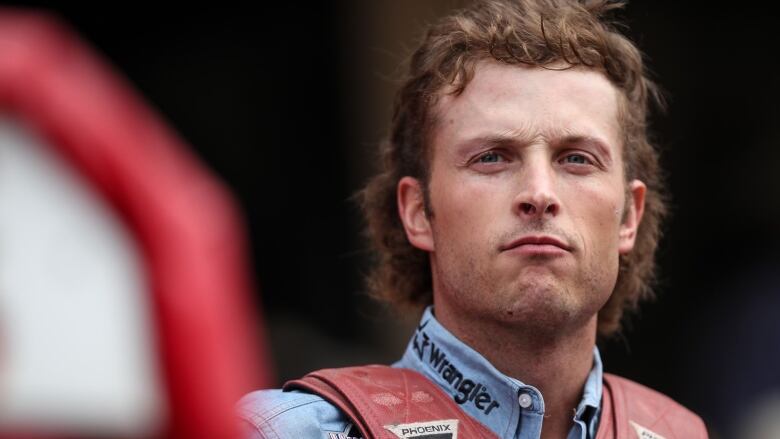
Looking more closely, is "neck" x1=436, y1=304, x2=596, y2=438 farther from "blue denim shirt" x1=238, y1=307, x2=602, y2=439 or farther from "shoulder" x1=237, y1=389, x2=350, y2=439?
"shoulder" x1=237, y1=389, x2=350, y2=439

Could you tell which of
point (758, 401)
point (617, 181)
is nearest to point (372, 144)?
point (758, 401)

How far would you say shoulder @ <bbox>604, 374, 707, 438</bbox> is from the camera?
3445 mm

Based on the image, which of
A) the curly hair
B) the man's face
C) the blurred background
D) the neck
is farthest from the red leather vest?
the blurred background

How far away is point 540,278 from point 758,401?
4536mm

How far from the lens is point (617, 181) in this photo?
3414mm

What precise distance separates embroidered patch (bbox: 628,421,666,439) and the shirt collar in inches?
4.1

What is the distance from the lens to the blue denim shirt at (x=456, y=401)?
10.1ft

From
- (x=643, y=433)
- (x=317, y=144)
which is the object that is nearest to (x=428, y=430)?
(x=643, y=433)

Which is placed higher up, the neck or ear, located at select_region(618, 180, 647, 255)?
ear, located at select_region(618, 180, 647, 255)

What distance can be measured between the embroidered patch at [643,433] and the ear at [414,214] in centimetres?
68

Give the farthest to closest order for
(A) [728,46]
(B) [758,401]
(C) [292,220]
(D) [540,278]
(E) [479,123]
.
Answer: (A) [728,46] < (C) [292,220] < (B) [758,401] < (E) [479,123] < (D) [540,278]

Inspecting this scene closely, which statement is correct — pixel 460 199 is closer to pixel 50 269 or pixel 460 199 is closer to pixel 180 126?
pixel 50 269

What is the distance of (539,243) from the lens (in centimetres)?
309

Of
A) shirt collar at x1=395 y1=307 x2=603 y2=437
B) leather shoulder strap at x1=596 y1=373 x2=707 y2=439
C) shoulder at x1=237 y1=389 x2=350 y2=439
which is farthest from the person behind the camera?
leather shoulder strap at x1=596 y1=373 x2=707 y2=439
